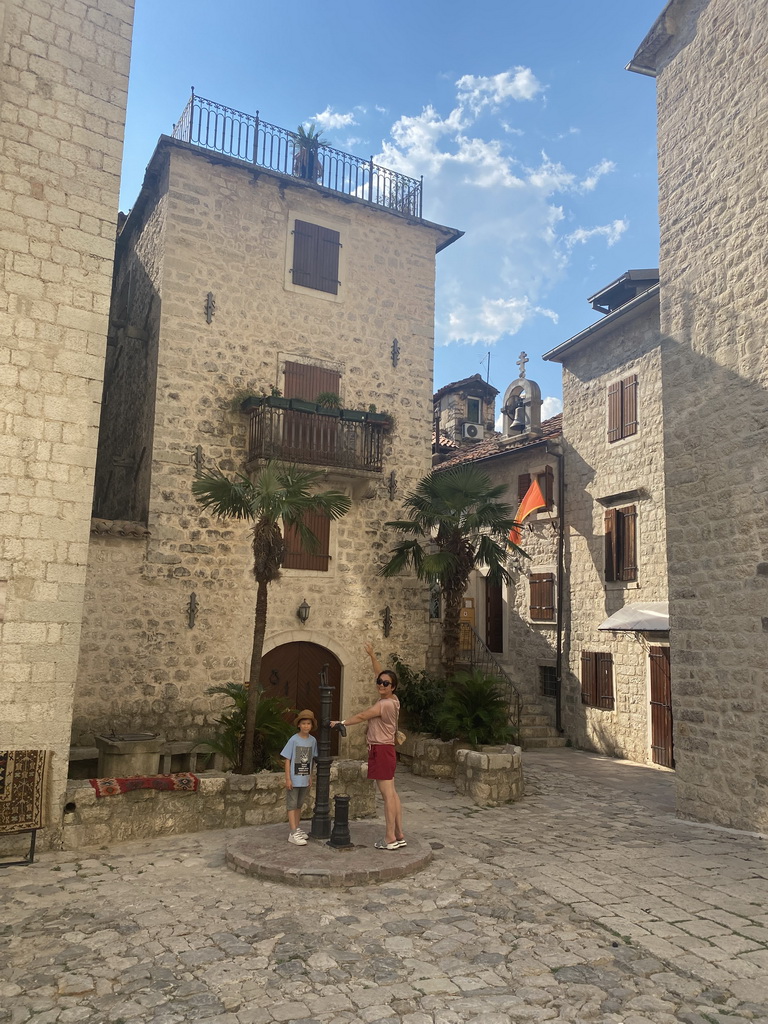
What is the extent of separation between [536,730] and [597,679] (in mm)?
1832

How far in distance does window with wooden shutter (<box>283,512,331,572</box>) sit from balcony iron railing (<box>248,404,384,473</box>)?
3.77 feet

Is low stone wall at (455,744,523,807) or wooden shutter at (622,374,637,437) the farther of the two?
wooden shutter at (622,374,637,437)

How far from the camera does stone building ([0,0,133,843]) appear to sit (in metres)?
7.84

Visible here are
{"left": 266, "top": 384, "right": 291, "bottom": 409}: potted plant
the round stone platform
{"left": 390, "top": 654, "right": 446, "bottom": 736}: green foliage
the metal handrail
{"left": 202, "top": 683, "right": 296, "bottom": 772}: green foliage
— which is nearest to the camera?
the round stone platform

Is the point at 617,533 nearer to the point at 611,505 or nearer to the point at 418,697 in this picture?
the point at 611,505

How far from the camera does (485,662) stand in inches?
761

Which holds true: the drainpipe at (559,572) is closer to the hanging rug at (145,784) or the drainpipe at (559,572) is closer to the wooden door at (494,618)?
the wooden door at (494,618)

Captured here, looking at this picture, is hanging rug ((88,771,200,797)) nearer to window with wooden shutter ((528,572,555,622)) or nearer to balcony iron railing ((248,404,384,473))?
balcony iron railing ((248,404,384,473))

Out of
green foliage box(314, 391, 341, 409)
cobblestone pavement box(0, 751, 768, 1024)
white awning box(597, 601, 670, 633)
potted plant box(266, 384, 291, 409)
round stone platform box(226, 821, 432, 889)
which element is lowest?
cobblestone pavement box(0, 751, 768, 1024)

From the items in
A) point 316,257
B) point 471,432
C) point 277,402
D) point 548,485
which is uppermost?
point 316,257

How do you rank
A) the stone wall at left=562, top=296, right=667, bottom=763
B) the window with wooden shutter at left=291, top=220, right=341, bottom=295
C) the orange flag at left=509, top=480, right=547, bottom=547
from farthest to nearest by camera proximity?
the orange flag at left=509, top=480, right=547, bottom=547 < the stone wall at left=562, top=296, right=667, bottom=763 < the window with wooden shutter at left=291, top=220, right=341, bottom=295

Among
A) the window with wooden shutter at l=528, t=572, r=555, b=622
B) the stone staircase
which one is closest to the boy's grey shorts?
the stone staircase

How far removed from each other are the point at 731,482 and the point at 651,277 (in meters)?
9.25

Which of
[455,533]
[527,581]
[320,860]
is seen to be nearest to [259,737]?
[320,860]
